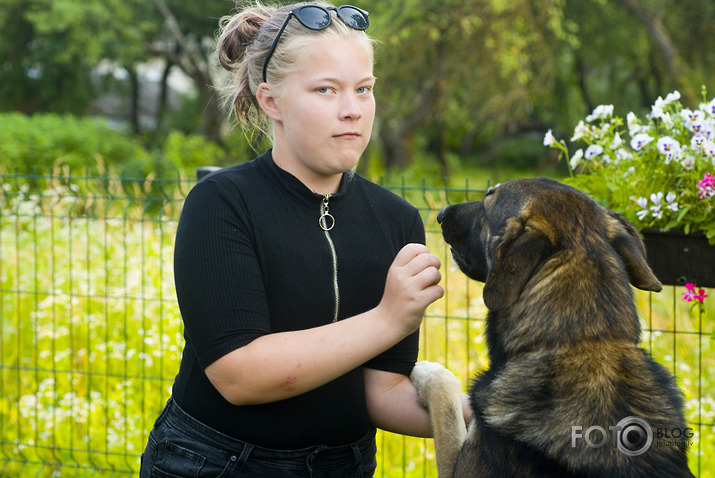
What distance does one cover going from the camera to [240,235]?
2.28 m

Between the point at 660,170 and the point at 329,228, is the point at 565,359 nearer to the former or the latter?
the point at 329,228

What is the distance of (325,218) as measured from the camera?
2.49 meters

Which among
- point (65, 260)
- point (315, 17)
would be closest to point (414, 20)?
point (65, 260)

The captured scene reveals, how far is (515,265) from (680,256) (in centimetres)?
123

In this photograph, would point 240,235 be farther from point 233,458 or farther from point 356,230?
point 233,458

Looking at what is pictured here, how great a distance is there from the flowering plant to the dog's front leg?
113 centimetres

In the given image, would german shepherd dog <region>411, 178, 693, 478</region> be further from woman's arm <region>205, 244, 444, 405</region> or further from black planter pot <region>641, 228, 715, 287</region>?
black planter pot <region>641, 228, 715, 287</region>

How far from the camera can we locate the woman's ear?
8.06 ft

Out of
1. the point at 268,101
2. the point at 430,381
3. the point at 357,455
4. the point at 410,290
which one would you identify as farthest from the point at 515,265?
the point at 268,101

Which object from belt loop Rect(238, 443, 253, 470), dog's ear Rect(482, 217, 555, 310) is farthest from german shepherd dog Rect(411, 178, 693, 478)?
belt loop Rect(238, 443, 253, 470)

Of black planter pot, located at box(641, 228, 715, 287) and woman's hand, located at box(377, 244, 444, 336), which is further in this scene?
black planter pot, located at box(641, 228, 715, 287)

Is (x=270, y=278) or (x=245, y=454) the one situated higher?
(x=270, y=278)

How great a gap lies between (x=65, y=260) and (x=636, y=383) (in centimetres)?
691

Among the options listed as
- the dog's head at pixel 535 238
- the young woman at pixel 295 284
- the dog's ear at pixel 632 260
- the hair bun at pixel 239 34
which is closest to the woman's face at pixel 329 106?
the young woman at pixel 295 284
